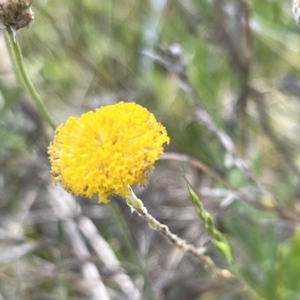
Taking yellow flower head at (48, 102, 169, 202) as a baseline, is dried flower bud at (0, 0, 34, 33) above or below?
above

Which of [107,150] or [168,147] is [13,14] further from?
[168,147]

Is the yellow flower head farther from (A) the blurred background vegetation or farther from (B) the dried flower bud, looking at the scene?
(A) the blurred background vegetation

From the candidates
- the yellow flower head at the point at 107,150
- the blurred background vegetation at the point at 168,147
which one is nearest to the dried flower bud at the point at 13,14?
the yellow flower head at the point at 107,150

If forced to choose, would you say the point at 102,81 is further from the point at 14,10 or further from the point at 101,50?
the point at 14,10

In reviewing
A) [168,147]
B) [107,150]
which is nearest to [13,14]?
[107,150]

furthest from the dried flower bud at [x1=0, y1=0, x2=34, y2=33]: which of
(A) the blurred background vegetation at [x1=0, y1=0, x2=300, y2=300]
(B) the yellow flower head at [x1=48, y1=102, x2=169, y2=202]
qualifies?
(A) the blurred background vegetation at [x1=0, y1=0, x2=300, y2=300]

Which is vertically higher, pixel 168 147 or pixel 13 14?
pixel 13 14
